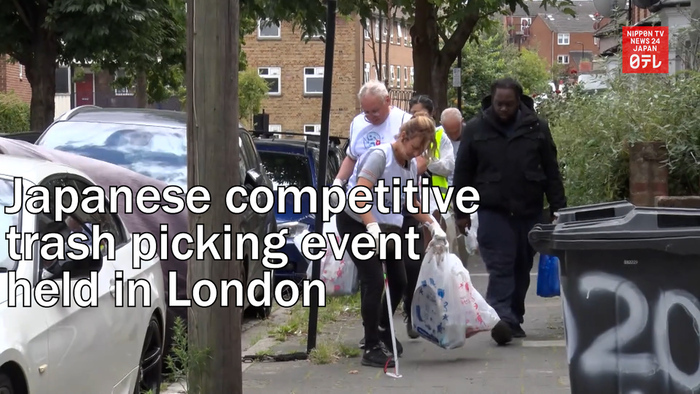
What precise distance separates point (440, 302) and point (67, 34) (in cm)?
1404

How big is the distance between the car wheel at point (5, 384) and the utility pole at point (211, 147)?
5.71 feet

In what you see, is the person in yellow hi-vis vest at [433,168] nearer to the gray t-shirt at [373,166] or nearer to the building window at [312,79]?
the gray t-shirt at [373,166]

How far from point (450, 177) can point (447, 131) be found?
0.47 metres

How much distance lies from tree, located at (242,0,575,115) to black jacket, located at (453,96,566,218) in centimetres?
886

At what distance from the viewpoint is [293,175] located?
13836 millimetres

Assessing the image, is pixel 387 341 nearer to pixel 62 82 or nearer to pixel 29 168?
pixel 29 168

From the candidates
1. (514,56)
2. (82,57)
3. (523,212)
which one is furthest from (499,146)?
(514,56)

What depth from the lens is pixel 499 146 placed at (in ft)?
28.5

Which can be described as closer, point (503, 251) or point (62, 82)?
point (503, 251)

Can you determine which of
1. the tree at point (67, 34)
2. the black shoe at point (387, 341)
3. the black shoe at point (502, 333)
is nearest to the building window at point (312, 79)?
the tree at point (67, 34)

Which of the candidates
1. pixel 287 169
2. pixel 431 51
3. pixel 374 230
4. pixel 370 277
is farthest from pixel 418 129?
pixel 431 51

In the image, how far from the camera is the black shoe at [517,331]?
8.82 meters

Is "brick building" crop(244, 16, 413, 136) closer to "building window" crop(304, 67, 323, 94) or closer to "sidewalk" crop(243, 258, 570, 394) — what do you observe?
"building window" crop(304, 67, 323, 94)

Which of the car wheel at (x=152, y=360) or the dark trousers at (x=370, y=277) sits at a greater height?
the dark trousers at (x=370, y=277)
